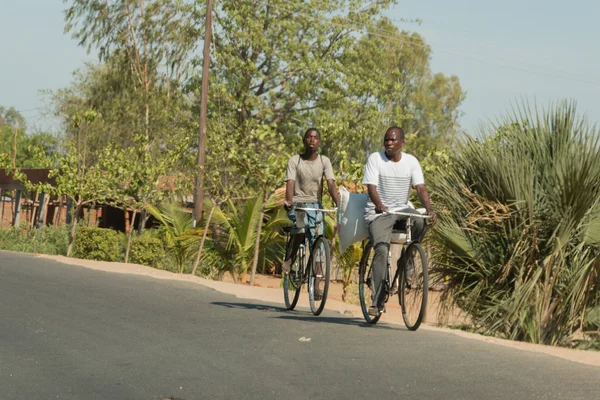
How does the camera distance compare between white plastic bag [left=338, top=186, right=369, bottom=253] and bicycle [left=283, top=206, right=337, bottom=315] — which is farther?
bicycle [left=283, top=206, right=337, bottom=315]

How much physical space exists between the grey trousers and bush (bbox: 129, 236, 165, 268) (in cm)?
1645

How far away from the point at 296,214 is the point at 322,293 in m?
0.87

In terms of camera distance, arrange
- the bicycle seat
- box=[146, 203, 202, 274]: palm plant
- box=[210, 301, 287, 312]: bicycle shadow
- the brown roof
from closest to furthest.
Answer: the bicycle seat, box=[210, 301, 287, 312]: bicycle shadow, box=[146, 203, 202, 274]: palm plant, the brown roof

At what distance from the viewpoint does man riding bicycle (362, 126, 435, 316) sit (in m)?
9.51

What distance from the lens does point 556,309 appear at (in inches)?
424

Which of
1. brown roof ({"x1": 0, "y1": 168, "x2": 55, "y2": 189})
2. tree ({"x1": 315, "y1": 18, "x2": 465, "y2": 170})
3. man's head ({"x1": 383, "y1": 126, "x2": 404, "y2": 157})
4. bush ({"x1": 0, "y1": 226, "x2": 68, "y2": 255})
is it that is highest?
tree ({"x1": 315, "y1": 18, "x2": 465, "y2": 170})

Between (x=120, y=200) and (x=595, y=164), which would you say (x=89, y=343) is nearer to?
(x=595, y=164)

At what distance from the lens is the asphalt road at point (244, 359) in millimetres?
6492

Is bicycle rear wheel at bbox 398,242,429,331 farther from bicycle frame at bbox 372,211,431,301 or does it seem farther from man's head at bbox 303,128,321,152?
man's head at bbox 303,128,321,152

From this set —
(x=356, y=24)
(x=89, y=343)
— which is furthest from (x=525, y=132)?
(x=356, y=24)

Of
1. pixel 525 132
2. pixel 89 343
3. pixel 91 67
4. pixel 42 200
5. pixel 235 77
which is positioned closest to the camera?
pixel 89 343

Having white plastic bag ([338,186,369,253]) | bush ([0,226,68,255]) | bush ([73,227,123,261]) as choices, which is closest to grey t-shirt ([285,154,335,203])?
white plastic bag ([338,186,369,253])

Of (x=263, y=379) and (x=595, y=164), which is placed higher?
(x=595, y=164)

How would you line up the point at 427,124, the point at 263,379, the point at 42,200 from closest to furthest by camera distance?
the point at 263,379 < the point at 42,200 < the point at 427,124
